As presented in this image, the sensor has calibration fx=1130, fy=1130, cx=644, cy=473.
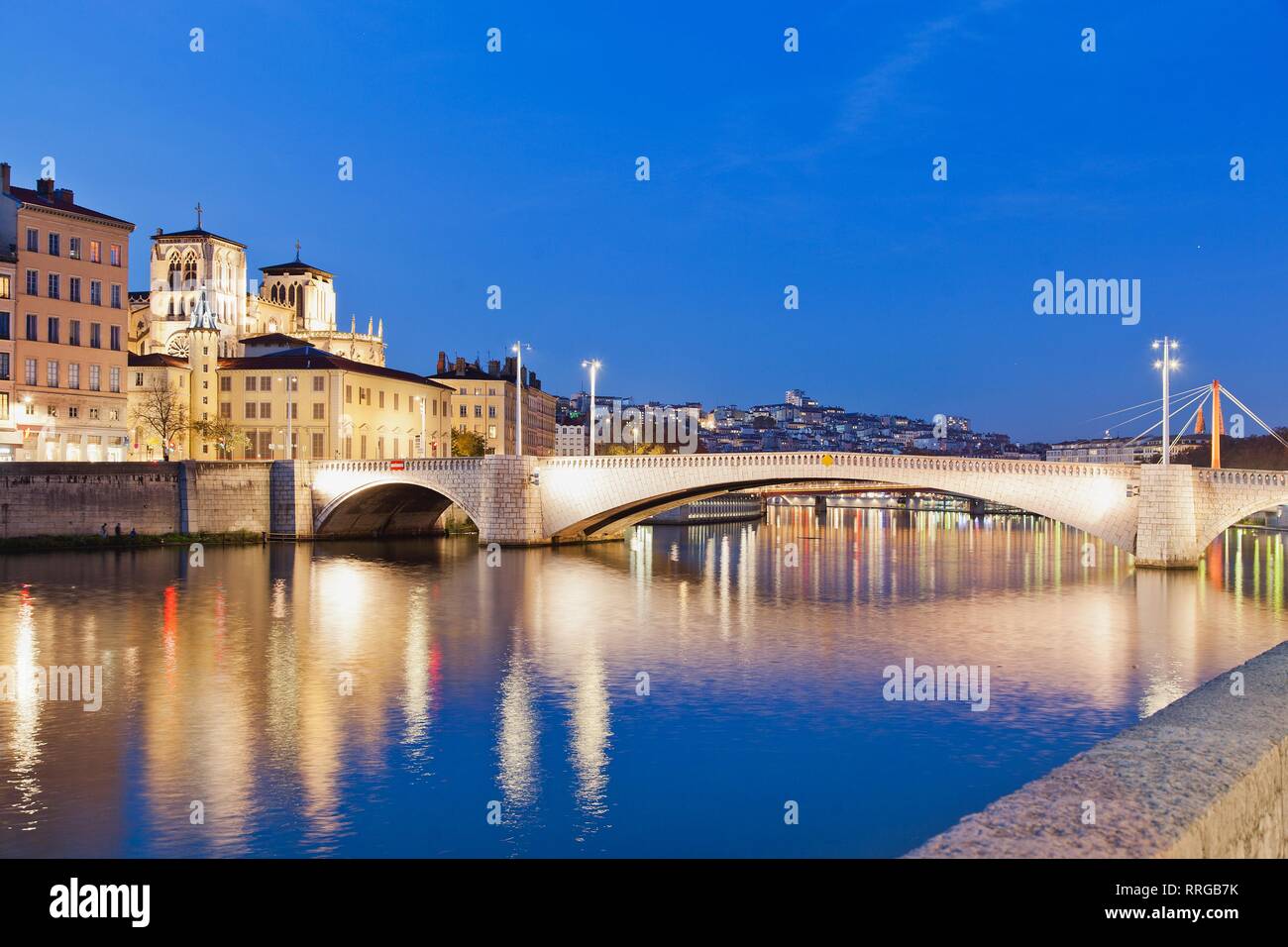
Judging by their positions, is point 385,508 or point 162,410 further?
point 162,410

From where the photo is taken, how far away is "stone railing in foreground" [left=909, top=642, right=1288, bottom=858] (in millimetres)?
6965

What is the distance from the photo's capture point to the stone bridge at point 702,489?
43469 millimetres

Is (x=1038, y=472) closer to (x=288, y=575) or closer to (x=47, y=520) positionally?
(x=288, y=575)

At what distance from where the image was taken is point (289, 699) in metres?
20.6

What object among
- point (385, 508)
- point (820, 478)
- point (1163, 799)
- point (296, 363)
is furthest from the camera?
point (296, 363)

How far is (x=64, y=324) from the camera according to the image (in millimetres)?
59625

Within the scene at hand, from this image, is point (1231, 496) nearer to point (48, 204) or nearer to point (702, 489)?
point (702, 489)

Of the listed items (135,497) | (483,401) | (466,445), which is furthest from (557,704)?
(483,401)

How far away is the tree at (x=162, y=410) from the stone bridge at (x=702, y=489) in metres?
13.4

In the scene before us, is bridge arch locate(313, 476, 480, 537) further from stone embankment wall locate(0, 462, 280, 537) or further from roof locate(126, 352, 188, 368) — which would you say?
roof locate(126, 352, 188, 368)

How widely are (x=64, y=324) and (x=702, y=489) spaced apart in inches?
1375

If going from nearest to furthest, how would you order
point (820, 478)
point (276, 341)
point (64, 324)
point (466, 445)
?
point (820, 478) < point (64, 324) < point (466, 445) < point (276, 341)

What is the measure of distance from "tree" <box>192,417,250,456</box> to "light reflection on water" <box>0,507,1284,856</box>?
87.3 ft

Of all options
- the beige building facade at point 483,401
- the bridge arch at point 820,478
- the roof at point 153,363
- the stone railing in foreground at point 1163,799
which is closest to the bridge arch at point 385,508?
the bridge arch at point 820,478
